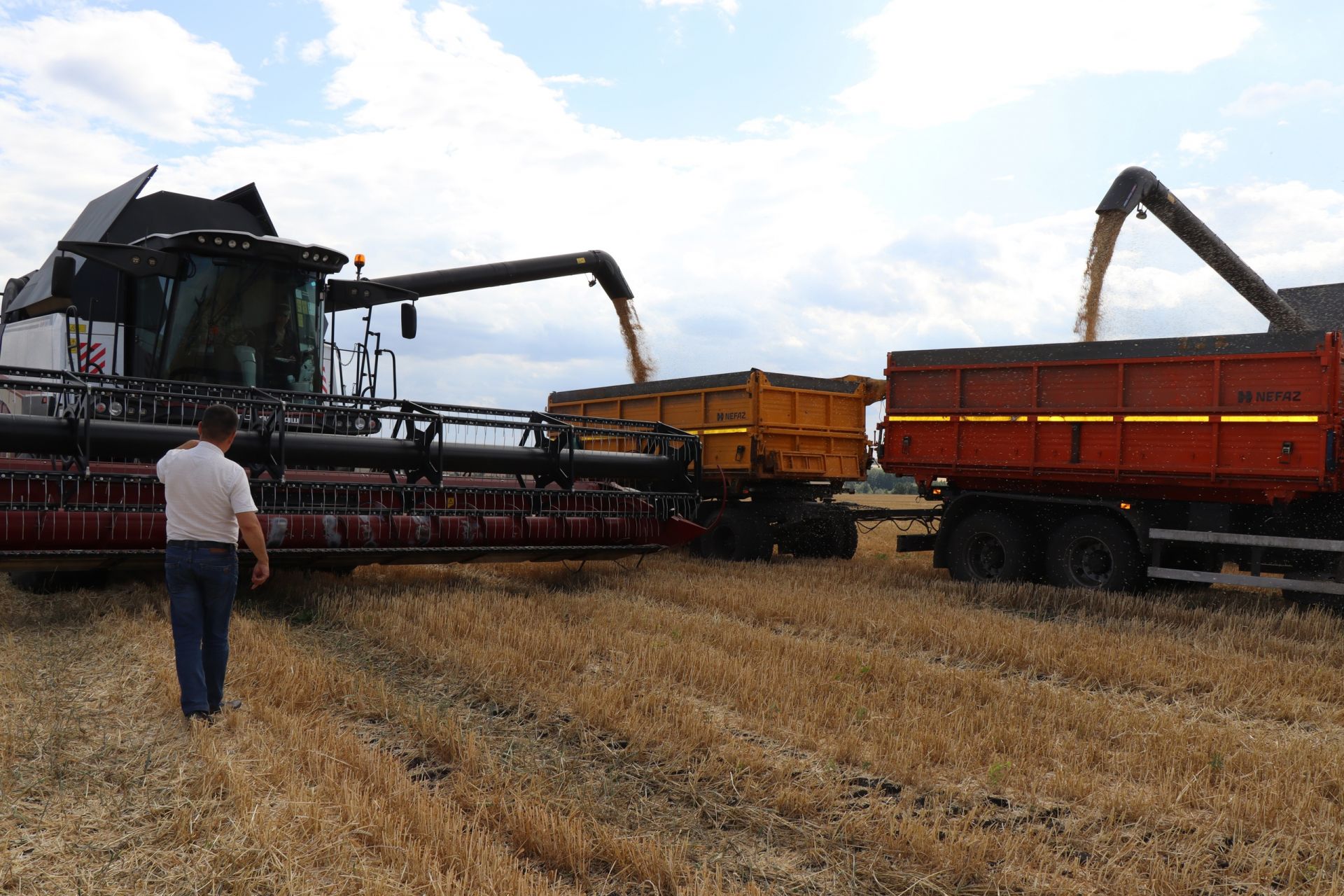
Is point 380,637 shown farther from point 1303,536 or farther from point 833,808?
point 1303,536

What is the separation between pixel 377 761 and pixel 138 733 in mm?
1324

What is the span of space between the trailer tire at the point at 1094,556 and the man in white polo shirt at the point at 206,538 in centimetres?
790

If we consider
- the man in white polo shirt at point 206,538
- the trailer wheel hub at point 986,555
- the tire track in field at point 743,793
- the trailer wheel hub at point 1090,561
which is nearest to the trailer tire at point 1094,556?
the trailer wheel hub at point 1090,561

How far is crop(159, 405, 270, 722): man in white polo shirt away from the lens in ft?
15.8

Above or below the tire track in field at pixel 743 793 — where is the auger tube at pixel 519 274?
above

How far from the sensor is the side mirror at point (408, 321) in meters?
10.1

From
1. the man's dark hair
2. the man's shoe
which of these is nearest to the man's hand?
the man's dark hair

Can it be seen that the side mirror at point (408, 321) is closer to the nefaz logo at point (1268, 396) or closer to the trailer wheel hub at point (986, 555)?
the trailer wheel hub at point (986, 555)

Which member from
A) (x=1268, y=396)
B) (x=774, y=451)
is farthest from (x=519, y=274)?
(x=1268, y=396)

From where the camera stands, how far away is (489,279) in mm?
16109

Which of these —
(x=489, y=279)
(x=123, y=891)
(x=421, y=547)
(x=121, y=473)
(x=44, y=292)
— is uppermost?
(x=489, y=279)

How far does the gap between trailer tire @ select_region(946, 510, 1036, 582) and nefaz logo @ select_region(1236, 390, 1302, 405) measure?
8.06 feet

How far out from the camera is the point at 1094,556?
1021 cm

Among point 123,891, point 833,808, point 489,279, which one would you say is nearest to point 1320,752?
point 833,808
